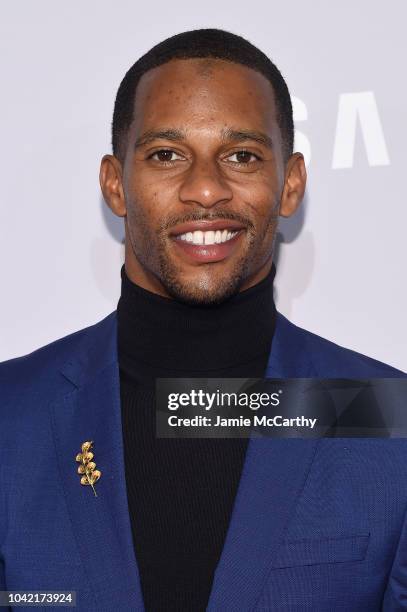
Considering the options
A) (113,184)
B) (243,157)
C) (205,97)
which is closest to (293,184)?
(243,157)

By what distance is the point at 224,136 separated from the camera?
2898 millimetres

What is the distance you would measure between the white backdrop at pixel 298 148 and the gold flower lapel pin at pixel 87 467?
0.94 meters

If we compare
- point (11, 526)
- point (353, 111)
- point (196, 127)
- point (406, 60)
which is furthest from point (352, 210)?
point (11, 526)

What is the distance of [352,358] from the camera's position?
318 centimetres

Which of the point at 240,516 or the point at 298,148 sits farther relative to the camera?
the point at 298,148

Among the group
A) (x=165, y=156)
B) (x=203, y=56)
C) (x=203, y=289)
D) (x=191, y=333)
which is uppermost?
(x=203, y=56)

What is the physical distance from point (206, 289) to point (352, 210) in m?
0.93

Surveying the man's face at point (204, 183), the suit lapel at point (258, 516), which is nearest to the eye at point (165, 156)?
the man's face at point (204, 183)

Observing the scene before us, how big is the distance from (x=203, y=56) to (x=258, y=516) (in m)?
1.37

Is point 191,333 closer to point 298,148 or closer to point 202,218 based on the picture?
point 202,218

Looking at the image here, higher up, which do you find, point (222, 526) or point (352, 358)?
point (352, 358)

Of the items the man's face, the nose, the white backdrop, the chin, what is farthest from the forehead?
the white backdrop

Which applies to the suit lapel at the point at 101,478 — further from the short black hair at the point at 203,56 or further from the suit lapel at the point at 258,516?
the short black hair at the point at 203,56

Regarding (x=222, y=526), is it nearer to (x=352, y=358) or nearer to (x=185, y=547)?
(x=185, y=547)
